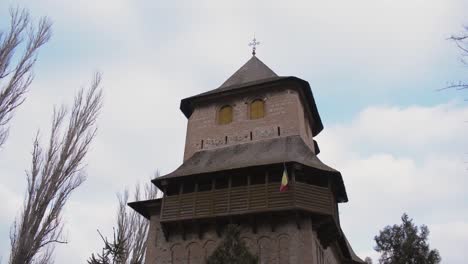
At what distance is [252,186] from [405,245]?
19.1 m

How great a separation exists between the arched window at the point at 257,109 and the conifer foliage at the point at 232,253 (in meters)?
8.17

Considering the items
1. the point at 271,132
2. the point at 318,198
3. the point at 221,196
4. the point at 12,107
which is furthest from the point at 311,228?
the point at 12,107

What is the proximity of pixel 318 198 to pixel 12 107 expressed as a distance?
10436 mm

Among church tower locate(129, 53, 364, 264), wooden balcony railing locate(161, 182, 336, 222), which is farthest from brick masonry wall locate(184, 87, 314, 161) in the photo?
wooden balcony railing locate(161, 182, 336, 222)

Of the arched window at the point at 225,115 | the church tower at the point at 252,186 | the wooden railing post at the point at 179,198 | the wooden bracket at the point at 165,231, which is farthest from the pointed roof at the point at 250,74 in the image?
the wooden bracket at the point at 165,231

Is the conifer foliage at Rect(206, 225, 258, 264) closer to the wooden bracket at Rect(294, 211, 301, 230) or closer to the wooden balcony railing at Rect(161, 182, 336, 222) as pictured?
the wooden balcony railing at Rect(161, 182, 336, 222)

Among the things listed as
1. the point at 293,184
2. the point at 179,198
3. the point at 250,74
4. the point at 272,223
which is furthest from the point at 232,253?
the point at 250,74

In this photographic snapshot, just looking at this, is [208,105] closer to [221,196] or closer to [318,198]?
[221,196]

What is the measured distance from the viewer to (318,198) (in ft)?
52.5

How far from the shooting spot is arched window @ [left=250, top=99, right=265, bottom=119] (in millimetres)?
20672

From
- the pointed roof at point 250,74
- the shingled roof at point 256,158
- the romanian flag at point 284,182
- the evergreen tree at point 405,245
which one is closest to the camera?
the romanian flag at point 284,182

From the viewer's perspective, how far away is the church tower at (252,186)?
15875 millimetres

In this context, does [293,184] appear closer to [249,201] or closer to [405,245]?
[249,201]

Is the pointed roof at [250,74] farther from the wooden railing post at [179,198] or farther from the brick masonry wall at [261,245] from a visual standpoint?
the brick masonry wall at [261,245]
